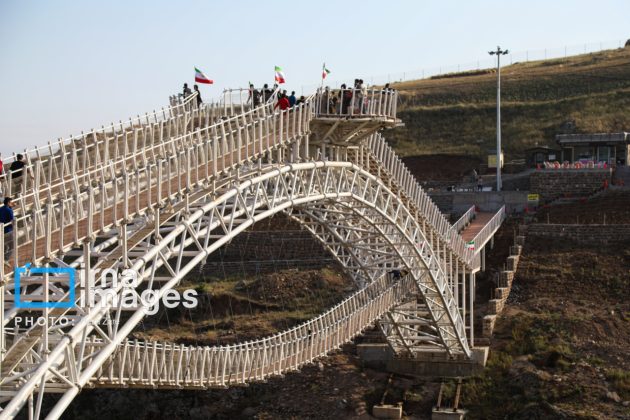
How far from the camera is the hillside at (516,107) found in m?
86.2

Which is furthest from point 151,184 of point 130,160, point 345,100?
point 345,100

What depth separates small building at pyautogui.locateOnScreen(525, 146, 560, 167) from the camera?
7675 centimetres

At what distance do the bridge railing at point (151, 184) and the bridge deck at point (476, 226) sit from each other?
79.1 feet

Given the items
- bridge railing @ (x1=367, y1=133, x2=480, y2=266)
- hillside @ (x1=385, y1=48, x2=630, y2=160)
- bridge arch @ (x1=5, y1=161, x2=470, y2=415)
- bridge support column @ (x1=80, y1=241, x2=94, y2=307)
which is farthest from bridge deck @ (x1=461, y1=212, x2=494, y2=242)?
bridge support column @ (x1=80, y1=241, x2=94, y2=307)

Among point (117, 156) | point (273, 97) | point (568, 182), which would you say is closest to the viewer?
point (117, 156)

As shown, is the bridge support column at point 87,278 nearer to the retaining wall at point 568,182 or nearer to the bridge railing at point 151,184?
the bridge railing at point 151,184

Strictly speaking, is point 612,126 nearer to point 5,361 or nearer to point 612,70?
point 612,70

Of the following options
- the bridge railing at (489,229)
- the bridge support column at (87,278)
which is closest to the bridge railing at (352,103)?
the bridge support column at (87,278)

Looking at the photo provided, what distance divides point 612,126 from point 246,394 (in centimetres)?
4392

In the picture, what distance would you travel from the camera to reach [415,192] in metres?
45.6

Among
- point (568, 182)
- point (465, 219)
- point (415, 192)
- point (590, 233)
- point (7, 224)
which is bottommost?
point (590, 233)

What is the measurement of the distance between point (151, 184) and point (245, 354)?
10593 millimetres

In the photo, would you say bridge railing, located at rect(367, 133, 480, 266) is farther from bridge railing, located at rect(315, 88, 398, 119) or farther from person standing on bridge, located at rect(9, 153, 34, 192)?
person standing on bridge, located at rect(9, 153, 34, 192)

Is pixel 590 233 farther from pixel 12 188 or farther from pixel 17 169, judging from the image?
pixel 17 169
